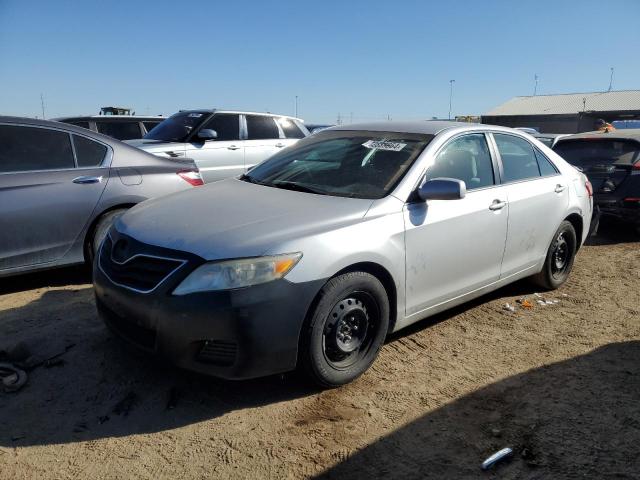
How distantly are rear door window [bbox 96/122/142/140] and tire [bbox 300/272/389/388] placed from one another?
30.0 feet

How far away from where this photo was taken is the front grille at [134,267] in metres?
2.93

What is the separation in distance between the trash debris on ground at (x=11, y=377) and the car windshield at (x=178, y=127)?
587 centimetres

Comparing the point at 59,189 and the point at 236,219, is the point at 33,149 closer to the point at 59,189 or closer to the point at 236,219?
the point at 59,189

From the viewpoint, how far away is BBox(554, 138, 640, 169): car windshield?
7375 mm

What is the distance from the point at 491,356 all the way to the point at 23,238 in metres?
3.95

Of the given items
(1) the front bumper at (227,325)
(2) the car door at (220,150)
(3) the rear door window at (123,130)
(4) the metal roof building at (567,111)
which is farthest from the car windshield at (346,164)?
(4) the metal roof building at (567,111)

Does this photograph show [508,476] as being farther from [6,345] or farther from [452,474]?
[6,345]

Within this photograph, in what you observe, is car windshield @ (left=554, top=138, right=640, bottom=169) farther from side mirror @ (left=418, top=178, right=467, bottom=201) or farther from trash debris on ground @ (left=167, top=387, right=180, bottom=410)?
trash debris on ground @ (left=167, top=387, right=180, bottom=410)

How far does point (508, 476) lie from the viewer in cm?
254

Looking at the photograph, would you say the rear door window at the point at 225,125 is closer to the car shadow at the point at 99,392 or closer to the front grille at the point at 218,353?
the car shadow at the point at 99,392

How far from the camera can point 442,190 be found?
11.6 ft

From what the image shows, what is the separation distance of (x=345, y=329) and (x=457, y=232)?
1.18 meters

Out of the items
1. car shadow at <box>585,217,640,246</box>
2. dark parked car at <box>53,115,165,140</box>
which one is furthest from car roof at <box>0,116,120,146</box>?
car shadow at <box>585,217,640,246</box>

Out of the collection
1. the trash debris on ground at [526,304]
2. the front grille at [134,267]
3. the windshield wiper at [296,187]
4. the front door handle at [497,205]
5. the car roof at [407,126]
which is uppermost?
the car roof at [407,126]
